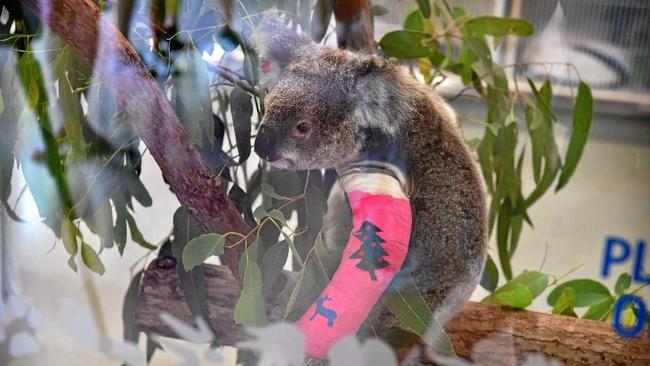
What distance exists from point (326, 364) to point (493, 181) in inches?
28.9

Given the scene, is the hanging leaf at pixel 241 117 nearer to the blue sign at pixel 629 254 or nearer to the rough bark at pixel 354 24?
the rough bark at pixel 354 24

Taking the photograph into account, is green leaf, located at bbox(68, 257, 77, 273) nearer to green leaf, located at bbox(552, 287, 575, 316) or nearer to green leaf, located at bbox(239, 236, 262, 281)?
green leaf, located at bbox(239, 236, 262, 281)

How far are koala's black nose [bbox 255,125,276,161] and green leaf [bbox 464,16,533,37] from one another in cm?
52

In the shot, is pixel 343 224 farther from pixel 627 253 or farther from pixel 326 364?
pixel 627 253

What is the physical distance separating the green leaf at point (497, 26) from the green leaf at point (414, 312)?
0.51m

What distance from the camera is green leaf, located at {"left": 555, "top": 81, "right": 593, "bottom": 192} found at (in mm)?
1021

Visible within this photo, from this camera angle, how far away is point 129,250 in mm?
1067

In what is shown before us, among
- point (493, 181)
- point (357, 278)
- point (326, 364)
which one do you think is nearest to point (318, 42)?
point (357, 278)

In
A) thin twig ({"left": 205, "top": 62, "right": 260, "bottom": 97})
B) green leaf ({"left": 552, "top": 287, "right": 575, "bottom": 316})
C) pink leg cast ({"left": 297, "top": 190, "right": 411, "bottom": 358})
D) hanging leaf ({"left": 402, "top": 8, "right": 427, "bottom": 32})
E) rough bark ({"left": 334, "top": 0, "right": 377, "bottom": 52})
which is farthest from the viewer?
hanging leaf ({"left": 402, "top": 8, "right": 427, "bottom": 32})

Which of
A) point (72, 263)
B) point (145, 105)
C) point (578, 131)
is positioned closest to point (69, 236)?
point (72, 263)

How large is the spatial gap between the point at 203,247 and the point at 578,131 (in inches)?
27.7

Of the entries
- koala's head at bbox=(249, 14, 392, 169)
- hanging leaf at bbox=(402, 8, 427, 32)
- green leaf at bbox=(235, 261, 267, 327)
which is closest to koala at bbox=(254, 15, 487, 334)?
koala's head at bbox=(249, 14, 392, 169)

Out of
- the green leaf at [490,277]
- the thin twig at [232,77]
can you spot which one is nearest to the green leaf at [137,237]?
the thin twig at [232,77]

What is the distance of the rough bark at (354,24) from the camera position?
100 cm
